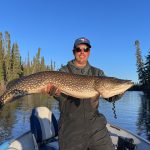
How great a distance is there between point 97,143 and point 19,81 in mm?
1725

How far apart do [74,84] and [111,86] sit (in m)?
0.64

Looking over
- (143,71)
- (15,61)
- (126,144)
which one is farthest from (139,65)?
(126,144)

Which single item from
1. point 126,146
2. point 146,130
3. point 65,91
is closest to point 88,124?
point 65,91

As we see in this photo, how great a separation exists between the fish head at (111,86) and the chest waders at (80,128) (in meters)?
0.40

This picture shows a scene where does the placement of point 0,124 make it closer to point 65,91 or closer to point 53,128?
point 53,128

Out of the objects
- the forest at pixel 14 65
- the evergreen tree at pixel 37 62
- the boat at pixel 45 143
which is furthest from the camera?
the evergreen tree at pixel 37 62

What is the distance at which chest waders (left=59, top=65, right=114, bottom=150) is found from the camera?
5945 mm

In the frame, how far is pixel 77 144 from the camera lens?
596cm

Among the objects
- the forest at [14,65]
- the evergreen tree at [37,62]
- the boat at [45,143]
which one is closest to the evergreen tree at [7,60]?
the forest at [14,65]

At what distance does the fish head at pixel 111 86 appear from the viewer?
6281 millimetres

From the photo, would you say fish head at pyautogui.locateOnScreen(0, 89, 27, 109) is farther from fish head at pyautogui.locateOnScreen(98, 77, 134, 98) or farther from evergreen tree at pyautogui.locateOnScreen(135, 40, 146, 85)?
evergreen tree at pyautogui.locateOnScreen(135, 40, 146, 85)

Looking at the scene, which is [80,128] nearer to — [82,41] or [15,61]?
[82,41]

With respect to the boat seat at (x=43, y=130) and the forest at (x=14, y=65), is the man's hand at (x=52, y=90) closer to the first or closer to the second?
the boat seat at (x=43, y=130)

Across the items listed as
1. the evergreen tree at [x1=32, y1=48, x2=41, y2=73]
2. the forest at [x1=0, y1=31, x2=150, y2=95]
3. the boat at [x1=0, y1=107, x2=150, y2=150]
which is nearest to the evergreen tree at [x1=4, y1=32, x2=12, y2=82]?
the forest at [x1=0, y1=31, x2=150, y2=95]
